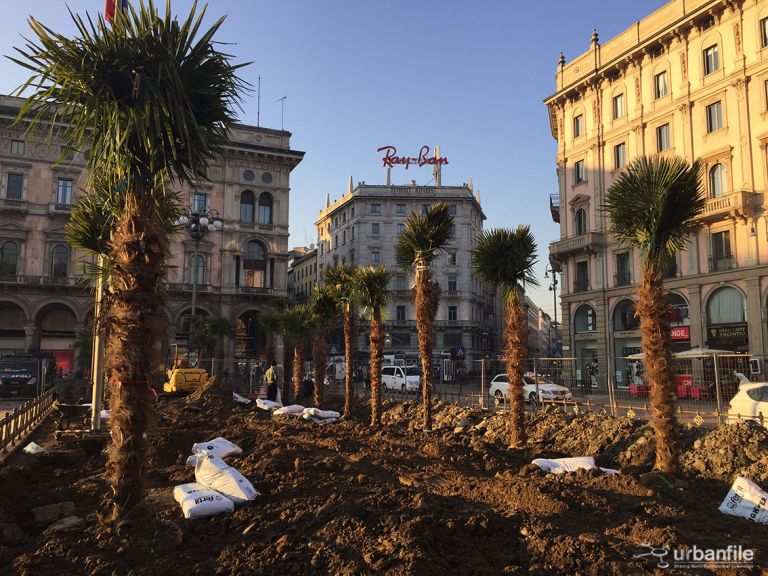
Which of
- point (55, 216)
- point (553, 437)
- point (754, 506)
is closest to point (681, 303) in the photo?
point (553, 437)

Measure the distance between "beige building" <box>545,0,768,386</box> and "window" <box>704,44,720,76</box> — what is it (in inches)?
2.6

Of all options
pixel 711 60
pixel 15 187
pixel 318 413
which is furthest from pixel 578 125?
pixel 15 187

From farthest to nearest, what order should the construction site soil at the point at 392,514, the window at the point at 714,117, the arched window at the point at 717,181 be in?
the window at the point at 714,117, the arched window at the point at 717,181, the construction site soil at the point at 392,514

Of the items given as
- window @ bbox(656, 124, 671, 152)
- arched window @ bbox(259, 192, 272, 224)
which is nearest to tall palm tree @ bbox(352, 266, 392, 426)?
window @ bbox(656, 124, 671, 152)

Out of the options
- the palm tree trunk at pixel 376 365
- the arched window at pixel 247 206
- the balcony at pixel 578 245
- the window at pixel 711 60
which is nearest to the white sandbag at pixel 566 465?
the palm tree trunk at pixel 376 365

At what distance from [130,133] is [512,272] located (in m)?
9.46

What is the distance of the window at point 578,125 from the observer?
39.0m

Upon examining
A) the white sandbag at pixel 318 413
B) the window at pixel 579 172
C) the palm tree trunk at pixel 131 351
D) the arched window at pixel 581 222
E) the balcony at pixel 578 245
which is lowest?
the white sandbag at pixel 318 413

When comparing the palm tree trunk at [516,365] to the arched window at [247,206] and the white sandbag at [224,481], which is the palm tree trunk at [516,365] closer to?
the white sandbag at [224,481]

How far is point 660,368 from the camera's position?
362 inches

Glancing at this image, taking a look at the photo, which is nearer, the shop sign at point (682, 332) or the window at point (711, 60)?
the window at point (711, 60)

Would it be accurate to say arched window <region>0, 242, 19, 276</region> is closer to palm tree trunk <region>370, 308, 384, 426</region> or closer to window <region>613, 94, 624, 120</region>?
palm tree trunk <region>370, 308, 384, 426</region>

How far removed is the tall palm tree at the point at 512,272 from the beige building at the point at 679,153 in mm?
15987

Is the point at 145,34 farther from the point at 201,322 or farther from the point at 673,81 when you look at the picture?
the point at 201,322
